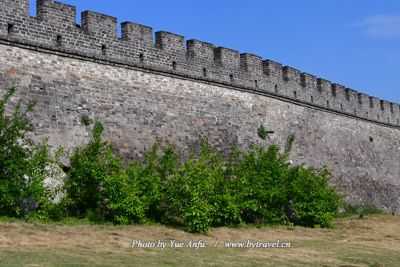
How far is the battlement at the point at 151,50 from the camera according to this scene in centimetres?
1273

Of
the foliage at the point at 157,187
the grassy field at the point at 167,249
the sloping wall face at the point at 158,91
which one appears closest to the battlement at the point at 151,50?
the sloping wall face at the point at 158,91

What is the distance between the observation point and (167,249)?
10500 millimetres

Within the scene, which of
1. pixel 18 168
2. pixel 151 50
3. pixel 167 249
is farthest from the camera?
pixel 151 50

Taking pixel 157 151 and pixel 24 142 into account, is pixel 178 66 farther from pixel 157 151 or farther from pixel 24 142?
pixel 24 142

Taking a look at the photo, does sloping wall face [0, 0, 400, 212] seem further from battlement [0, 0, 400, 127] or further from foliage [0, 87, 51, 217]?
foliage [0, 87, 51, 217]

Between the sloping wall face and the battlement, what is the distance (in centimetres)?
2

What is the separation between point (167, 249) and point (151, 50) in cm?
622

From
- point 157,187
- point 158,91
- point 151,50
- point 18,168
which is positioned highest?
point 151,50

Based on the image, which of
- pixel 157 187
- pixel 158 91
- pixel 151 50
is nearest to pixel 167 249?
pixel 157 187

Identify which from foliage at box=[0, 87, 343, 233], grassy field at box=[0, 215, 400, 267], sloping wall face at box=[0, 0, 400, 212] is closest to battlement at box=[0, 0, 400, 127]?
sloping wall face at box=[0, 0, 400, 212]

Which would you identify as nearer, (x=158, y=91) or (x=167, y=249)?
(x=167, y=249)

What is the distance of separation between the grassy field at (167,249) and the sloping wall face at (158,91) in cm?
271

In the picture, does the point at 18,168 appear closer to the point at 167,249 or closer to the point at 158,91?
the point at 167,249

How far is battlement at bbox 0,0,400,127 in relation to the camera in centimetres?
1273
